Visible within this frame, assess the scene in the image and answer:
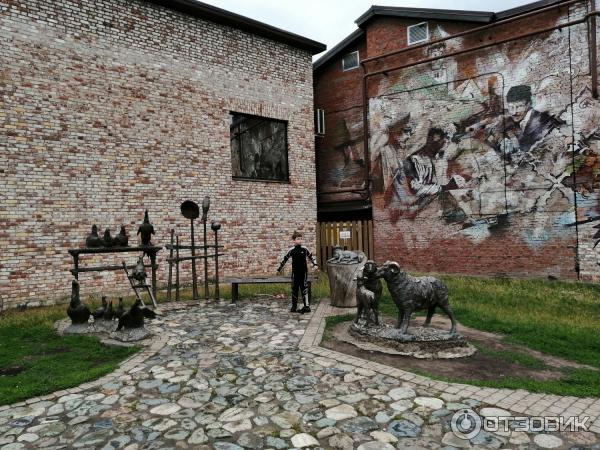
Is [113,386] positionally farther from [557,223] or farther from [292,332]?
[557,223]

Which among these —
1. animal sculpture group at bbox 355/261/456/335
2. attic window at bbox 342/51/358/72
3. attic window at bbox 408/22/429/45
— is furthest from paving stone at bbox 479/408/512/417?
attic window at bbox 342/51/358/72

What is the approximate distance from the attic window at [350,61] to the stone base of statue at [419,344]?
12.6m

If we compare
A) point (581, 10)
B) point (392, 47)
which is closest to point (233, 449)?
point (581, 10)

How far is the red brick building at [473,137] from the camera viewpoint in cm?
1141

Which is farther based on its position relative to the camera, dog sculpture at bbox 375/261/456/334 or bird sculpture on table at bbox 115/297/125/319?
bird sculpture on table at bbox 115/297/125/319

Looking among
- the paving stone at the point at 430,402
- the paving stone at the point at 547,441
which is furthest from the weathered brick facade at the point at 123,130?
the paving stone at the point at 547,441

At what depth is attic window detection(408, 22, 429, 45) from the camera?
14.1m

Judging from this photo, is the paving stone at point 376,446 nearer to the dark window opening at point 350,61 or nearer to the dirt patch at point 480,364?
the dirt patch at point 480,364

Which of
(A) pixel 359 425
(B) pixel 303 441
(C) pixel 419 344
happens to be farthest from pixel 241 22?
(B) pixel 303 441

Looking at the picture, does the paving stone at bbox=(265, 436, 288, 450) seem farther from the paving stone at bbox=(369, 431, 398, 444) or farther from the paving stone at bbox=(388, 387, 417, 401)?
the paving stone at bbox=(388, 387, 417, 401)

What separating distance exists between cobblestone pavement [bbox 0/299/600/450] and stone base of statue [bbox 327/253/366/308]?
3.09 metres

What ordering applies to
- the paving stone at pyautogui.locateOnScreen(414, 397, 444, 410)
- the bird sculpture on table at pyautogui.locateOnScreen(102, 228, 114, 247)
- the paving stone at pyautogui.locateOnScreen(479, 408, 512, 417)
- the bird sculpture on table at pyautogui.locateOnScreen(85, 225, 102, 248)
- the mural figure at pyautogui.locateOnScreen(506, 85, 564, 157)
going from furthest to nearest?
the mural figure at pyautogui.locateOnScreen(506, 85, 564, 157) < the bird sculpture on table at pyautogui.locateOnScreen(102, 228, 114, 247) < the bird sculpture on table at pyautogui.locateOnScreen(85, 225, 102, 248) < the paving stone at pyautogui.locateOnScreen(414, 397, 444, 410) < the paving stone at pyautogui.locateOnScreen(479, 408, 512, 417)

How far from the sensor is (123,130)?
10883mm

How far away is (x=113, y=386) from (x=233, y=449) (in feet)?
6.69
